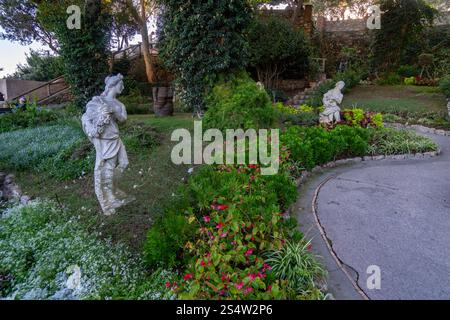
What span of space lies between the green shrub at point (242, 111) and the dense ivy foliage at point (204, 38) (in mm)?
1014

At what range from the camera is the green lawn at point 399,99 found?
439 inches

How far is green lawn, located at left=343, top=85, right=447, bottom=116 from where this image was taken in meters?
11.1

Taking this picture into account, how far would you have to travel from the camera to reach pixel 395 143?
7.10 metres

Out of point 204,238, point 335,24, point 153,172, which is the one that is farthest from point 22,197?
point 335,24

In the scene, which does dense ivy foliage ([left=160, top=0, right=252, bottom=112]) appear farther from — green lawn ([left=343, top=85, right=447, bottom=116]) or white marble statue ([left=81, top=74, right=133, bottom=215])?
green lawn ([left=343, top=85, right=447, bottom=116])

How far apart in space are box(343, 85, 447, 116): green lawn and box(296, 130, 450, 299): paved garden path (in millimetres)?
6139

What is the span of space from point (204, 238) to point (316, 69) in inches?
580

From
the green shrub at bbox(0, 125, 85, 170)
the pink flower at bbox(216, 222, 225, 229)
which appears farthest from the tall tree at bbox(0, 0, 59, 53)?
the pink flower at bbox(216, 222, 225, 229)

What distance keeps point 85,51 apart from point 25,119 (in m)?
2.97

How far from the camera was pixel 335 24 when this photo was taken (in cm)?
2100

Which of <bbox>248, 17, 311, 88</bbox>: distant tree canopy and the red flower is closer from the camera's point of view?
the red flower

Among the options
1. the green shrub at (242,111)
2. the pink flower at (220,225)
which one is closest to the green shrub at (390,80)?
the green shrub at (242,111)
